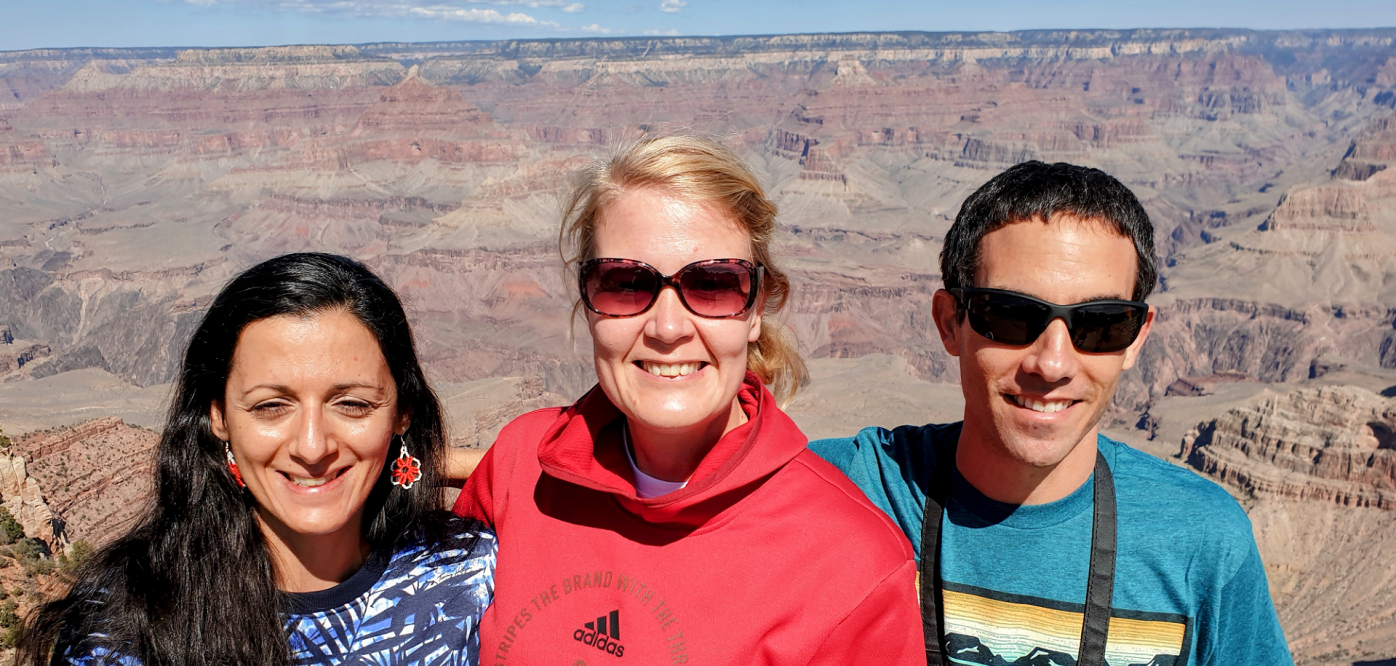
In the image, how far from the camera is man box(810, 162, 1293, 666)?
354 cm

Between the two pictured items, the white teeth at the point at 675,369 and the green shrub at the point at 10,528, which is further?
the green shrub at the point at 10,528

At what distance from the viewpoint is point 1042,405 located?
12.0 feet

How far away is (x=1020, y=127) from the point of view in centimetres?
16738

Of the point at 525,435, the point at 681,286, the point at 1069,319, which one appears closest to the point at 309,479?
the point at 525,435

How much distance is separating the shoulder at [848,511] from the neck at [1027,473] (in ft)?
2.97

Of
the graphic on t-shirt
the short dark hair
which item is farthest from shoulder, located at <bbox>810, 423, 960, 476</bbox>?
the short dark hair

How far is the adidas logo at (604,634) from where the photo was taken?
3.03 meters

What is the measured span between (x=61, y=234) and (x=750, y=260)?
5381 inches

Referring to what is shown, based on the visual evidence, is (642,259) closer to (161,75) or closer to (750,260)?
(750,260)

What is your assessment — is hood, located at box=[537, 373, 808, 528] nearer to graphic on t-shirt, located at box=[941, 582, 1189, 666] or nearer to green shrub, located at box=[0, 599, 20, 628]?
graphic on t-shirt, located at box=[941, 582, 1189, 666]

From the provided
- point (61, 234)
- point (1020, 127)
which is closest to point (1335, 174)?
point (1020, 127)

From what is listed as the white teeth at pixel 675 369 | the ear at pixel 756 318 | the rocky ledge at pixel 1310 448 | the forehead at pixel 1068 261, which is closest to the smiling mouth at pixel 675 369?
the white teeth at pixel 675 369

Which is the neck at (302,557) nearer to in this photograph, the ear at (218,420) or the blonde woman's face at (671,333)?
the ear at (218,420)

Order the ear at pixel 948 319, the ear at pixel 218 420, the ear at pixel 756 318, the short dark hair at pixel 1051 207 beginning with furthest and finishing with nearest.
A: 1. the ear at pixel 948 319
2. the short dark hair at pixel 1051 207
3. the ear at pixel 218 420
4. the ear at pixel 756 318
